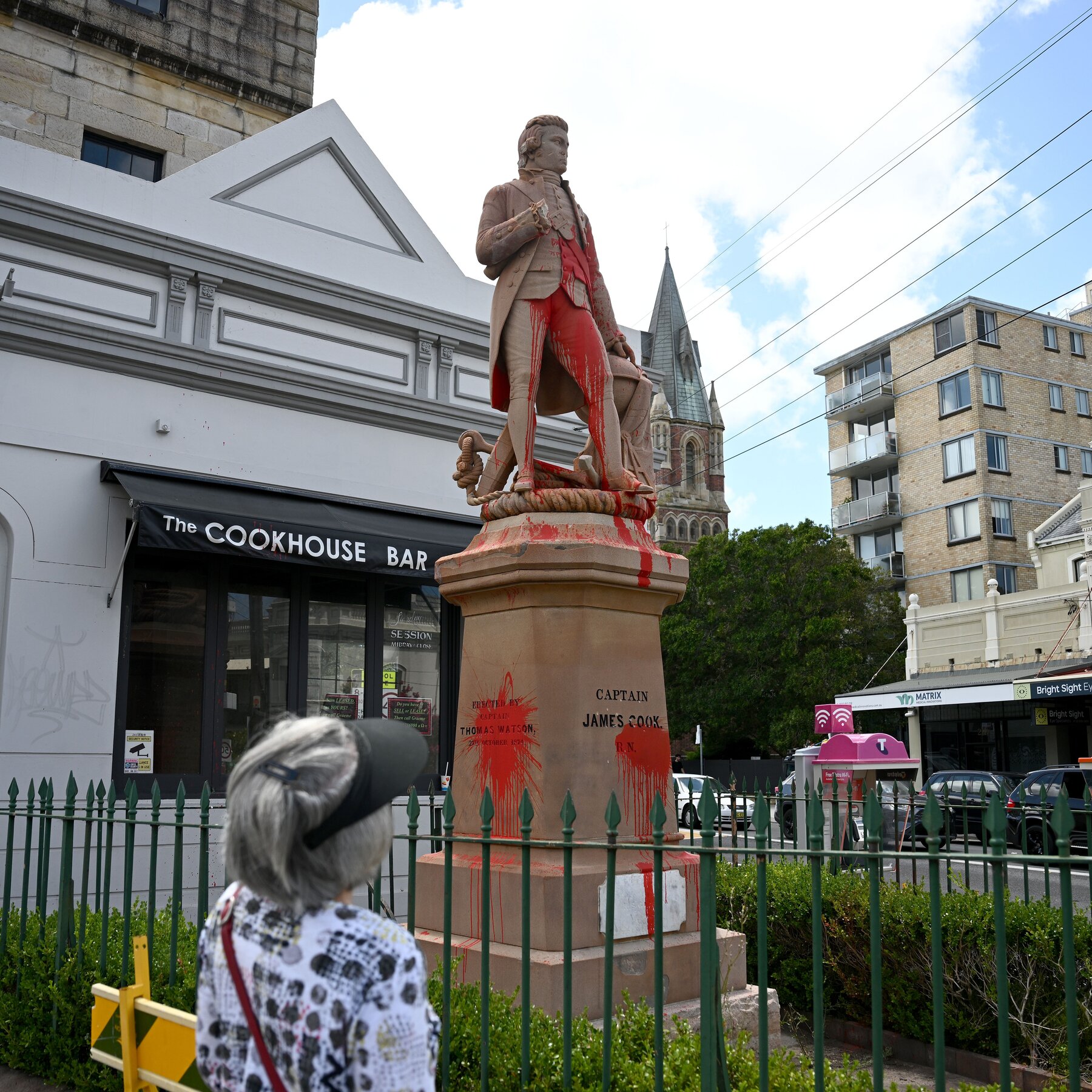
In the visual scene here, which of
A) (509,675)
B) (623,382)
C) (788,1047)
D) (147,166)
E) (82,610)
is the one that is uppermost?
(147,166)

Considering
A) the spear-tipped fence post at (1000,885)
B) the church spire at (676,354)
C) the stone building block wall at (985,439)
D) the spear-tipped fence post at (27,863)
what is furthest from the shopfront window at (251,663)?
the church spire at (676,354)

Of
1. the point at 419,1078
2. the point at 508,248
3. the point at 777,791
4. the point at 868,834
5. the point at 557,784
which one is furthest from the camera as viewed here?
the point at 777,791

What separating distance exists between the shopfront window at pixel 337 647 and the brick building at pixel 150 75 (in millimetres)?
5984

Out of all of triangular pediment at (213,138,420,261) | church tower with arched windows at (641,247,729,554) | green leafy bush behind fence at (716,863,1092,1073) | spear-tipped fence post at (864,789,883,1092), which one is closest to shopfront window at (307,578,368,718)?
triangular pediment at (213,138,420,261)

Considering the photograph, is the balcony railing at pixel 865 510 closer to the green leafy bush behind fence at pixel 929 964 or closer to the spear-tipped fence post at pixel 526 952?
the green leafy bush behind fence at pixel 929 964

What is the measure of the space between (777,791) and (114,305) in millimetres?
7839

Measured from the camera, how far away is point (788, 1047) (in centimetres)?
558

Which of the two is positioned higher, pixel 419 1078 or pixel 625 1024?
A: pixel 419 1078

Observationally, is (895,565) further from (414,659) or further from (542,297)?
(542,297)

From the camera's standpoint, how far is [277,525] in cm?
1052

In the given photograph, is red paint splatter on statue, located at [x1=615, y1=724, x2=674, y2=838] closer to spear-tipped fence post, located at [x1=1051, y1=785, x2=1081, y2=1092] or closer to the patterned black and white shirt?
spear-tipped fence post, located at [x1=1051, y1=785, x2=1081, y2=1092]

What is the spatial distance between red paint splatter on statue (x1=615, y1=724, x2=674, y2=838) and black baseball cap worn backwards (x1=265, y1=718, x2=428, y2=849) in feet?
11.8

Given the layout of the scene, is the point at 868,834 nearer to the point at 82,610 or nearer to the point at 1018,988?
the point at 1018,988

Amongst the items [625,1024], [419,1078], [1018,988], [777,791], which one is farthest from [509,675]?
[777,791]
